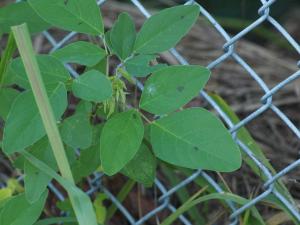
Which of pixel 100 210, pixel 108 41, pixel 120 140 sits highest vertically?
pixel 108 41

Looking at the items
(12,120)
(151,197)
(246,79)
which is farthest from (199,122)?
(246,79)

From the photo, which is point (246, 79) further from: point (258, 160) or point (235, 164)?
point (235, 164)

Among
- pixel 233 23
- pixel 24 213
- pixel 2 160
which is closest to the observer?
pixel 24 213

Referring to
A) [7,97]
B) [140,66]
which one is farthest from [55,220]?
[140,66]

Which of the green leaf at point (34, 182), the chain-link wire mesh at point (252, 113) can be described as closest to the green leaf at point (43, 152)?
the green leaf at point (34, 182)

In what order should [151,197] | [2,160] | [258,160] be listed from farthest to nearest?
[2,160]
[151,197]
[258,160]

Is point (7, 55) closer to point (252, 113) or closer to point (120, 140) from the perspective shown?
point (120, 140)

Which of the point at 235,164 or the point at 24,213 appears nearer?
the point at 235,164
